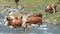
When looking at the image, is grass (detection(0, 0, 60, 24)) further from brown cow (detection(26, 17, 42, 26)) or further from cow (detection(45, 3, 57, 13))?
brown cow (detection(26, 17, 42, 26))

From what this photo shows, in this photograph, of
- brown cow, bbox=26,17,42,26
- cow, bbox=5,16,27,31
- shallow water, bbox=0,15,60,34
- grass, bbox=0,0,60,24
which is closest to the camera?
shallow water, bbox=0,15,60,34

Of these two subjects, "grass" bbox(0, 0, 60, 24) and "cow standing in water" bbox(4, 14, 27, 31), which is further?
"grass" bbox(0, 0, 60, 24)

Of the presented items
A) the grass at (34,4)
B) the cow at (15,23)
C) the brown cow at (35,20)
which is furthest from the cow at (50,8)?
the cow at (15,23)

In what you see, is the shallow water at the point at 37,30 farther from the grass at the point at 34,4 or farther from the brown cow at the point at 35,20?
the grass at the point at 34,4

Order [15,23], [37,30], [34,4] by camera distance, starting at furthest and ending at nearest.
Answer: [34,4] < [15,23] < [37,30]

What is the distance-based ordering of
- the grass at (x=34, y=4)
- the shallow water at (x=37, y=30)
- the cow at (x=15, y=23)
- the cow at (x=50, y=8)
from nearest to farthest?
the shallow water at (x=37, y=30)
the cow at (x=15, y=23)
the cow at (x=50, y=8)
the grass at (x=34, y=4)

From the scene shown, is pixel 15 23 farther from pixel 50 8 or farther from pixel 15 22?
pixel 50 8

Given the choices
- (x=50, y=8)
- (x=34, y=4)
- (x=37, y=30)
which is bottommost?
(x=37, y=30)

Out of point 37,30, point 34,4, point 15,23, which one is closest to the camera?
point 37,30

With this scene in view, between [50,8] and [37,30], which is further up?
[50,8]

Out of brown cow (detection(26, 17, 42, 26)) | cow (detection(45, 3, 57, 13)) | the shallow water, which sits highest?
cow (detection(45, 3, 57, 13))

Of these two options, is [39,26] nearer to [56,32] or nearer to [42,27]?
[42,27]

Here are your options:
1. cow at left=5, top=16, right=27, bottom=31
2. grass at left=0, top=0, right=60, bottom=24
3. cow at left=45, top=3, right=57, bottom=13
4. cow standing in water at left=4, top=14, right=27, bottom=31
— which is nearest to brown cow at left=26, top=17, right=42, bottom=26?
cow standing in water at left=4, top=14, right=27, bottom=31

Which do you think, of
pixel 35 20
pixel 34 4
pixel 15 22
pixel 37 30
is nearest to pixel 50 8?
pixel 34 4
